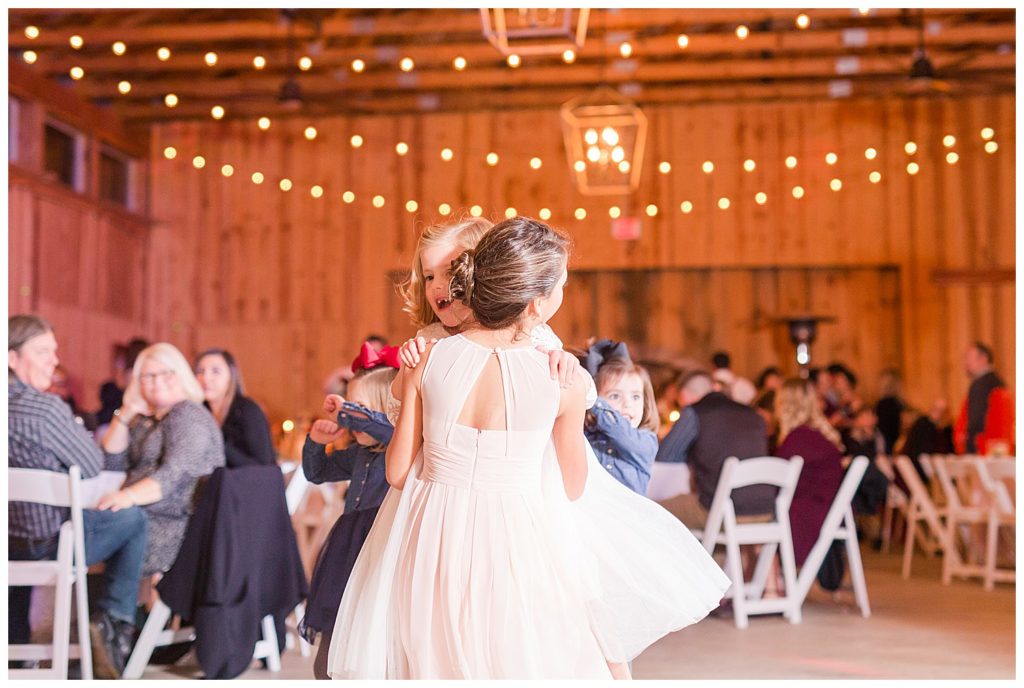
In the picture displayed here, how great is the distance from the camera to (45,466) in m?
3.86

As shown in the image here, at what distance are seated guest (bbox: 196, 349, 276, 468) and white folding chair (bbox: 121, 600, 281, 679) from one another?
0.66 m

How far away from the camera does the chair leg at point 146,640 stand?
395 cm

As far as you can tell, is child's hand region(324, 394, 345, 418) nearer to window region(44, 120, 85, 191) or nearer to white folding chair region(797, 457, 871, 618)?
white folding chair region(797, 457, 871, 618)

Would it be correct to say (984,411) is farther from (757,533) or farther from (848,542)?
(757,533)

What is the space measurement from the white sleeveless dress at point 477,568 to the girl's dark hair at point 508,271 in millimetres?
82

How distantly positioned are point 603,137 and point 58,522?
10.6 feet

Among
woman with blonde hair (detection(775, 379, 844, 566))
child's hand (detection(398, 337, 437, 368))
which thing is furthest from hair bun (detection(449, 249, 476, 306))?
woman with blonde hair (detection(775, 379, 844, 566))

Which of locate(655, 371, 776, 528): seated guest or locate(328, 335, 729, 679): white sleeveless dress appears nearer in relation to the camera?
locate(328, 335, 729, 679): white sleeveless dress

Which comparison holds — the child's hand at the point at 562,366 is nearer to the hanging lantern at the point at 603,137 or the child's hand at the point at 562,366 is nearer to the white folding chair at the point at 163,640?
the white folding chair at the point at 163,640

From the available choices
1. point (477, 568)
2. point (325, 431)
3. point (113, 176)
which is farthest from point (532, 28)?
point (113, 176)

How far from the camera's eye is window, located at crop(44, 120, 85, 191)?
32.7 feet

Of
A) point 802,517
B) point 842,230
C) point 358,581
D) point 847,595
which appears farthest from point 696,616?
point 842,230

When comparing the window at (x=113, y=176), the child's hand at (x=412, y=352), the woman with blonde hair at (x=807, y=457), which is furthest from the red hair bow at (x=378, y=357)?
the window at (x=113, y=176)

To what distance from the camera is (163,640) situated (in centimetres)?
414
